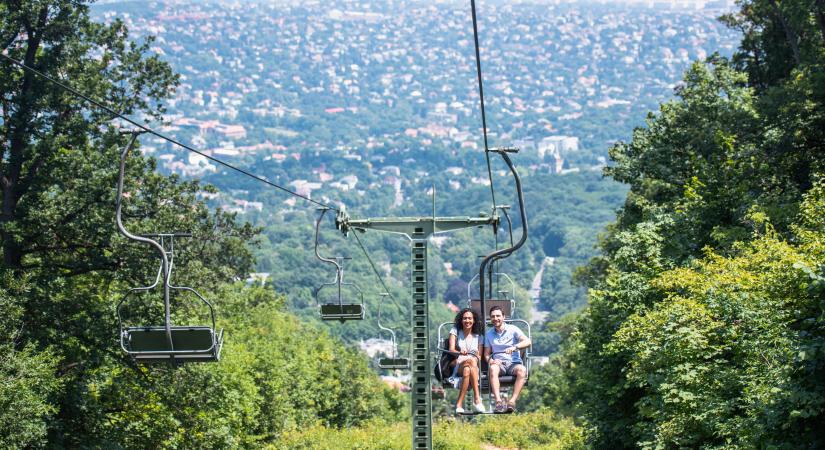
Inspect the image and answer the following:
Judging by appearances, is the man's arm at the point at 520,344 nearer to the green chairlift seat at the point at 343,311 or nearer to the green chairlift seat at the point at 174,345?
the green chairlift seat at the point at 174,345

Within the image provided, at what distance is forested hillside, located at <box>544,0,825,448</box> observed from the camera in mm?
16078

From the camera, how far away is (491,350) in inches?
654

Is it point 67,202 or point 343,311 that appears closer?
point 343,311

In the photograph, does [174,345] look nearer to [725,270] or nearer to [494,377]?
[494,377]

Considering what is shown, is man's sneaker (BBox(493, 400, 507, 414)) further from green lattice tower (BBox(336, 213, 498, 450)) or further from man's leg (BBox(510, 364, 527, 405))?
green lattice tower (BBox(336, 213, 498, 450))

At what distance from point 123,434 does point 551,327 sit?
45.6 metres

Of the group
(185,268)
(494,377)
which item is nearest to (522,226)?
(494,377)

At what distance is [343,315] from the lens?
26375 mm

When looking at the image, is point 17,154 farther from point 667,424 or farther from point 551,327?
point 551,327

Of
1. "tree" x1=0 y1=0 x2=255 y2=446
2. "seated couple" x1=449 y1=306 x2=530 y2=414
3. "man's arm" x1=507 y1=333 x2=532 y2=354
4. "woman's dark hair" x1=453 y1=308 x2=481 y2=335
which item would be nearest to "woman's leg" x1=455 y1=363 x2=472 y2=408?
"seated couple" x1=449 y1=306 x2=530 y2=414

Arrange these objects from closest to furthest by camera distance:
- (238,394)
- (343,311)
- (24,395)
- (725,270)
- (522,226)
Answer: (522,226) → (725,270) → (24,395) → (343,311) → (238,394)

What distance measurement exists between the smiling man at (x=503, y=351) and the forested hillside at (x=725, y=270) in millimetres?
3314

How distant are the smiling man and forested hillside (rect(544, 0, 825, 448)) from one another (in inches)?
130

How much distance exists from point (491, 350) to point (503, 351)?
0.17 m
